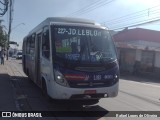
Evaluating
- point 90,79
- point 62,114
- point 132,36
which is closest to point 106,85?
point 90,79

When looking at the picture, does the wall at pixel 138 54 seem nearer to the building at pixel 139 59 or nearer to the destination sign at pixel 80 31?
the building at pixel 139 59

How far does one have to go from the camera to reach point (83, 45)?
35.5 feet

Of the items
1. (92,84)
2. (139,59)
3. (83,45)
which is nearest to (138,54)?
(139,59)

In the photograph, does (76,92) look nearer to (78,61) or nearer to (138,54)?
(78,61)

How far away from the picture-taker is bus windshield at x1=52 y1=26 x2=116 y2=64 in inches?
415

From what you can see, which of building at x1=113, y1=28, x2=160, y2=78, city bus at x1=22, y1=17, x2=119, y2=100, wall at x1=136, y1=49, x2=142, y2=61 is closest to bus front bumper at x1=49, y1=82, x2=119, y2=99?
city bus at x1=22, y1=17, x2=119, y2=100

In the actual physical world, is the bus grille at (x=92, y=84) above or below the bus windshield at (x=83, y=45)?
below

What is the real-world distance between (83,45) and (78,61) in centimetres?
68

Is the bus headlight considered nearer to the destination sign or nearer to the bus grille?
the bus grille

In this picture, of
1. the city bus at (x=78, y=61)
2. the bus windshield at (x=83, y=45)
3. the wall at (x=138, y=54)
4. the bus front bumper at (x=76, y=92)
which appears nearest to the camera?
the bus front bumper at (x=76, y=92)

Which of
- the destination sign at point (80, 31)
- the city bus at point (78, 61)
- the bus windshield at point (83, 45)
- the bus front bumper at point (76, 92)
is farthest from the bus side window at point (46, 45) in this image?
the bus front bumper at point (76, 92)

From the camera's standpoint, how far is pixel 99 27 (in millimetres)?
11359

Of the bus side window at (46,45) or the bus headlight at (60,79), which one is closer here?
the bus headlight at (60,79)

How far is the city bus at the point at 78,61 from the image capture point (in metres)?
10.1
